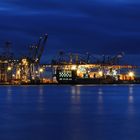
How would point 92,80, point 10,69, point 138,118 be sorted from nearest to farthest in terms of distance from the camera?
point 138,118, point 10,69, point 92,80

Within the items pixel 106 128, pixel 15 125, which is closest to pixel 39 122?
pixel 15 125

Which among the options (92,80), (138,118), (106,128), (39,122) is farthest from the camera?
(92,80)

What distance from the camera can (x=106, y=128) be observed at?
32469mm

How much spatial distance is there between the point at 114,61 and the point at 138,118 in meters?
159

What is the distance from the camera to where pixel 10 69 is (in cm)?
17125

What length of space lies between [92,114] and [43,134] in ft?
43.1

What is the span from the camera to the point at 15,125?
3366 centimetres

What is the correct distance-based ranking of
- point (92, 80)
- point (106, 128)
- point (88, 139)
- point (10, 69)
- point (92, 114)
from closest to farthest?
1. point (88, 139)
2. point (106, 128)
3. point (92, 114)
4. point (10, 69)
5. point (92, 80)

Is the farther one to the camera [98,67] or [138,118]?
[98,67]

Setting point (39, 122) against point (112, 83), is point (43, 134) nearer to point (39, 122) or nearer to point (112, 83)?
point (39, 122)

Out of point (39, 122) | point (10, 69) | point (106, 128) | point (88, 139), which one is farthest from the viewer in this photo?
point (10, 69)

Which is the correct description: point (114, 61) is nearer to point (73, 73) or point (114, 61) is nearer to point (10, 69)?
point (73, 73)

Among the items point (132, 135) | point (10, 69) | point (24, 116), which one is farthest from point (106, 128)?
point (10, 69)

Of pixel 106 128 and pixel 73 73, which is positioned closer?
pixel 106 128
